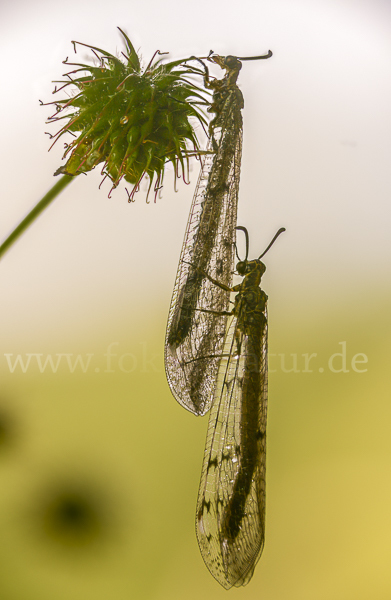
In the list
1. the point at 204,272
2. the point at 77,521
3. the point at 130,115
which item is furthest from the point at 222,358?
the point at 77,521

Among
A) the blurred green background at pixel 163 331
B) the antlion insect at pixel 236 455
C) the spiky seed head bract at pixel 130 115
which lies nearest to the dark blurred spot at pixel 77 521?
the blurred green background at pixel 163 331

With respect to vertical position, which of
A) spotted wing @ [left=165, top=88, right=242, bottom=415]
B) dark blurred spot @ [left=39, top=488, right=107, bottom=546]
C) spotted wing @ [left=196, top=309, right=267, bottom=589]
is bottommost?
dark blurred spot @ [left=39, top=488, right=107, bottom=546]

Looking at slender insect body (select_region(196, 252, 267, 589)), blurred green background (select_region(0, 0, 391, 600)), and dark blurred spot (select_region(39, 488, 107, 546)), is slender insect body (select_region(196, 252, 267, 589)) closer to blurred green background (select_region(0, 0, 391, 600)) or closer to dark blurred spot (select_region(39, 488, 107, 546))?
blurred green background (select_region(0, 0, 391, 600))

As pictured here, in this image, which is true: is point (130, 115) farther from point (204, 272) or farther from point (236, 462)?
point (236, 462)

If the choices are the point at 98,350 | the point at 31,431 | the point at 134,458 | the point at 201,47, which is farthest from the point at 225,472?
the point at 201,47

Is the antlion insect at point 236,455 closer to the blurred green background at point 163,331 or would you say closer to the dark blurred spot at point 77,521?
the blurred green background at point 163,331

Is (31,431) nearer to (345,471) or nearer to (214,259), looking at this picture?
(214,259)

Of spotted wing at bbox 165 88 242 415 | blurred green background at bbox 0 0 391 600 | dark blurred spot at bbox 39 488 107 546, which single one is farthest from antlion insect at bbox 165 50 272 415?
dark blurred spot at bbox 39 488 107 546
